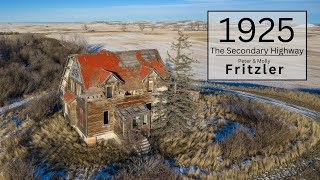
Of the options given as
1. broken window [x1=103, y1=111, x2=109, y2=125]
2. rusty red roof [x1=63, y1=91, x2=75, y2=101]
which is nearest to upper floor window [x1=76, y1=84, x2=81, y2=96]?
Answer: rusty red roof [x1=63, y1=91, x2=75, y2=101]

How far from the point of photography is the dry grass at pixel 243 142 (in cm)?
1822

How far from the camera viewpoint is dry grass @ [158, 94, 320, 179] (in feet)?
59.8

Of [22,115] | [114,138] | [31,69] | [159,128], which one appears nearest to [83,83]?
[114,138]

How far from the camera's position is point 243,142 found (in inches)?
807

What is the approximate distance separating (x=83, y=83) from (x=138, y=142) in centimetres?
497

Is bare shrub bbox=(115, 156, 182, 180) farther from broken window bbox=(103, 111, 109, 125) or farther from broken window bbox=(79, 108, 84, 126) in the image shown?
broken window bbox=(79, 108, 84, 126)

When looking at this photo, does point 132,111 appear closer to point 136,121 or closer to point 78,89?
point 136,121

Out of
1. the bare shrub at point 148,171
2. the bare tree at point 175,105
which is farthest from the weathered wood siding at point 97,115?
the bare shrub at point 148,171

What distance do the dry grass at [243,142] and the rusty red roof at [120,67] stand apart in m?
4.53

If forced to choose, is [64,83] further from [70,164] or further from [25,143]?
[70,164]

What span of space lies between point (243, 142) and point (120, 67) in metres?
9.50

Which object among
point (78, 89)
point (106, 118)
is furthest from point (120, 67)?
point (106, 118)

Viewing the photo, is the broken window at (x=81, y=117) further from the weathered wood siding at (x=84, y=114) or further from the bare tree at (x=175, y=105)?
the bare tree at (x=175, y=105)

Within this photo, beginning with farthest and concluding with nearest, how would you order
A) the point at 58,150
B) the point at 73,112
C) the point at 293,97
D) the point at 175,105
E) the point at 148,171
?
the point at 293,97
the point at 73,112
the point at 175,105
the point at 58,150
the point at 148,171
